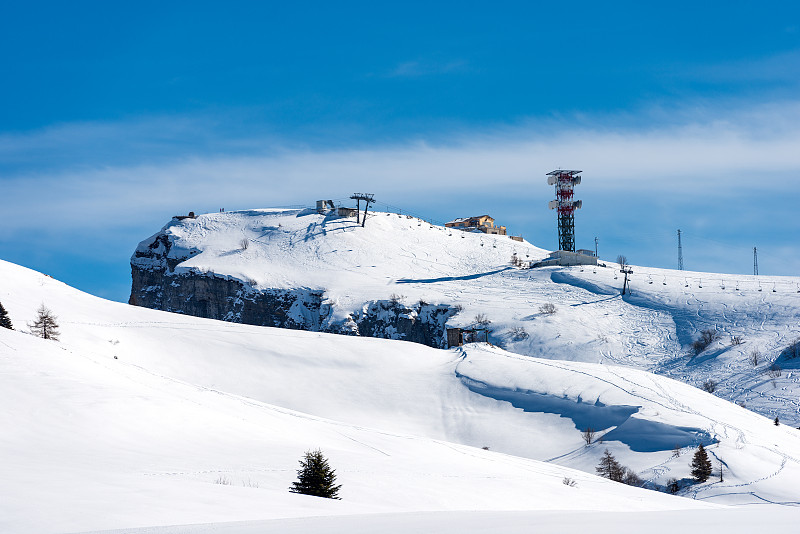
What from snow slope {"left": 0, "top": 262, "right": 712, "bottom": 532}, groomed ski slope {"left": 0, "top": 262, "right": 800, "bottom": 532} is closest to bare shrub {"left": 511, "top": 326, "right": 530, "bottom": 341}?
groomed ski slope {"left": 0, "top": 262, "right": 800, "bottom": 532}

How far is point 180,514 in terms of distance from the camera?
1125 cm

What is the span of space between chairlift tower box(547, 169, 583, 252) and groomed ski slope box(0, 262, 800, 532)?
1996 inches

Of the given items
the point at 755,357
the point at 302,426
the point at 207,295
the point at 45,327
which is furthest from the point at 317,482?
the point at 207,295

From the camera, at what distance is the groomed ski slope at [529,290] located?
64.5 meters

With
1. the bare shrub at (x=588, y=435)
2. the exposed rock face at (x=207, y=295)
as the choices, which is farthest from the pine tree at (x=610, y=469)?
the exposed rock face at (x=207, y=295)

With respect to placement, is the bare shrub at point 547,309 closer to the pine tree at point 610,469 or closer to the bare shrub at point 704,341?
the bare shrub at point 704,341

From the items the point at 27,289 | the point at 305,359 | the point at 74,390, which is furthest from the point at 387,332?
the point at 74,390

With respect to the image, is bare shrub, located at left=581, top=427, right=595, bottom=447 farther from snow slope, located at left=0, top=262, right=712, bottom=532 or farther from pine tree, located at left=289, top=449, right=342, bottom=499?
pine tree, located at left=289, top=449, right=342, bottom=499

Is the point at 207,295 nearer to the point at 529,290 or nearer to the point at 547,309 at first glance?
the point at 529,290

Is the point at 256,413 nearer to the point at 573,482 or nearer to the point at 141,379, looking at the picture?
the point at 141,379

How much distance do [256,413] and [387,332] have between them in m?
48.4

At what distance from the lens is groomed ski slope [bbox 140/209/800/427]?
6450 centimetres

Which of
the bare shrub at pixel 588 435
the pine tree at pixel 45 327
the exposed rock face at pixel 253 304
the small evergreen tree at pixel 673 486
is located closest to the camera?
the small evergreen tree at pixel 673 486

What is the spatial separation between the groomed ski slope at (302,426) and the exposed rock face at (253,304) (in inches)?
910
